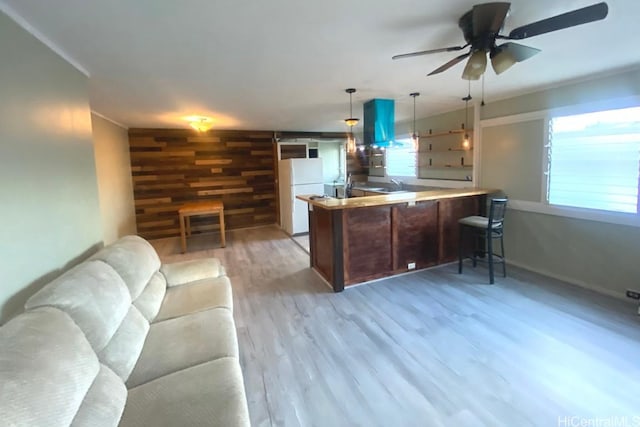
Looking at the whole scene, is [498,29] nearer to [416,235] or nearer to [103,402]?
[416,235]

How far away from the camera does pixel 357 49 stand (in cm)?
224

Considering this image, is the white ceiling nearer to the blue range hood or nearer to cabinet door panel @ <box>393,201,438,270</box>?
the blue range hood

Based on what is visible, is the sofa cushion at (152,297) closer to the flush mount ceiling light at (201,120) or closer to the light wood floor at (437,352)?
the light wood floor at (437,352)

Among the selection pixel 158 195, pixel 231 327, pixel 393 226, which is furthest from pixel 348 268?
pixel 158 195

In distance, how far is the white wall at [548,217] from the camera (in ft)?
10.1

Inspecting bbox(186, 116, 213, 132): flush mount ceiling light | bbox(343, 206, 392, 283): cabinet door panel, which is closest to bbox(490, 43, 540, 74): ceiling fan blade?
bbox(343, 206, 392, 283): cabinet door panel

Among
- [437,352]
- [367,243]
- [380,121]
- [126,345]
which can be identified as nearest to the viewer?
[126,345]

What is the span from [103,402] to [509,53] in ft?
9.40

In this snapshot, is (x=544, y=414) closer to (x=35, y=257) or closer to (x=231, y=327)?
(x=231, y=327)

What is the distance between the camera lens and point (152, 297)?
7.30 ft

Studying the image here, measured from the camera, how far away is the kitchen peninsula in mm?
3487

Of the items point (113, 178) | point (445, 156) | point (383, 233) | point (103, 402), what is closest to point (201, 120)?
point (113, 178)

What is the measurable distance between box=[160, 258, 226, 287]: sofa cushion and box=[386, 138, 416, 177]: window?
423cm

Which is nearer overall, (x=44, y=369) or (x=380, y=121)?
(x=44, y=369)
